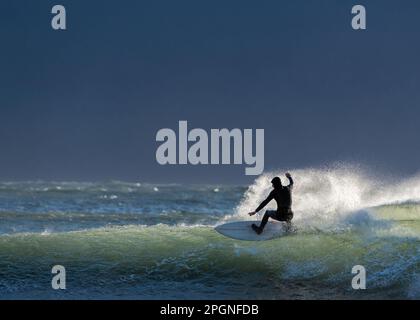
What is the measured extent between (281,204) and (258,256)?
1.22m

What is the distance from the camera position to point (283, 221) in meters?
12.9

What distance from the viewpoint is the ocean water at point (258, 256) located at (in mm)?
11000

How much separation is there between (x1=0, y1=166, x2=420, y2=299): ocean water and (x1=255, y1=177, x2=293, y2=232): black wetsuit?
736 millimetres

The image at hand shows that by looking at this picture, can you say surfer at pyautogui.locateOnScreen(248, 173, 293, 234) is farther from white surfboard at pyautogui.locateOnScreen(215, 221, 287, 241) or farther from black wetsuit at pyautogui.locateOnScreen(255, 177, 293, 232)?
white surfboard at pyautogui.locateOnScreen(215, 221, 287, 241)

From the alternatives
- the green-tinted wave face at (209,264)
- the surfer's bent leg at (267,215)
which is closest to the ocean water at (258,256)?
the green-tinted wave face at (209,264)

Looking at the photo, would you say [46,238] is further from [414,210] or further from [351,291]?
[414,210]

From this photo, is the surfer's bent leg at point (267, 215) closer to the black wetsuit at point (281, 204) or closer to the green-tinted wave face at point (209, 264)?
the black wetsuit at point (281, 204)

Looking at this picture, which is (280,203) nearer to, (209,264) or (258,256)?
(258,256)

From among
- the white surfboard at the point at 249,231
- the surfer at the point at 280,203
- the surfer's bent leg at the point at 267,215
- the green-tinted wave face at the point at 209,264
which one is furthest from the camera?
the white surfboard at the point at 249,231

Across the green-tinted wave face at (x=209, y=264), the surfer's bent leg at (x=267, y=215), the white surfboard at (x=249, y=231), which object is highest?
the surfer's bent leg at (x=267, y=215)

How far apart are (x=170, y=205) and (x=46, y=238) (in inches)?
635

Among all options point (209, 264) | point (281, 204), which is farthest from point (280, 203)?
point (209, 264)

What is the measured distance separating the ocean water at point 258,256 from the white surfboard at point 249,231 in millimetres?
365
